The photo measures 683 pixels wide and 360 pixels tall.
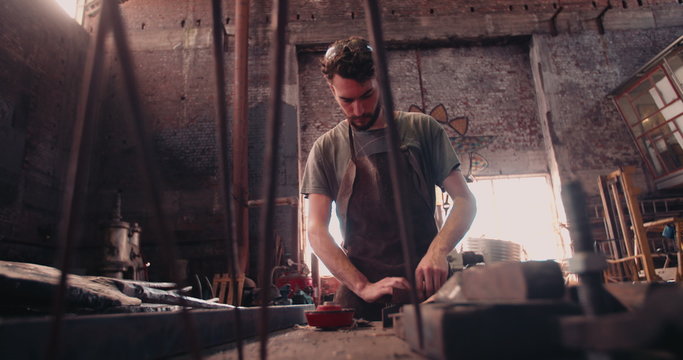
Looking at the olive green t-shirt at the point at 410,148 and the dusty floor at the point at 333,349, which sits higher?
the olive green t-shirt at the point at 410,148

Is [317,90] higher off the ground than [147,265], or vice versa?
[317,90]

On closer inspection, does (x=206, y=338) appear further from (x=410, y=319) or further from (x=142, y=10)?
A: (x=142, y=10)

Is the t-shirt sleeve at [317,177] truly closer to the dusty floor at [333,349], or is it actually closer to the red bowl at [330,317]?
the red bowl at [330,317]

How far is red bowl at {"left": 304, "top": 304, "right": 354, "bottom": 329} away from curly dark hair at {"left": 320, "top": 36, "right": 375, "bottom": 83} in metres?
1.07

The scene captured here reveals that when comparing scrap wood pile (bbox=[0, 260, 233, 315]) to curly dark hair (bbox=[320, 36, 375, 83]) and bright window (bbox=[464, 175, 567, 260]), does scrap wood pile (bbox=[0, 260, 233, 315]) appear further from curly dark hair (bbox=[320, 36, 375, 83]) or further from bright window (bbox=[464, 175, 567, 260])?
bright window (bbox=[464, 175, 567, 260])

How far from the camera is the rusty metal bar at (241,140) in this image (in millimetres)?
6594

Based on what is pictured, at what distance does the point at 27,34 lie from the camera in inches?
247

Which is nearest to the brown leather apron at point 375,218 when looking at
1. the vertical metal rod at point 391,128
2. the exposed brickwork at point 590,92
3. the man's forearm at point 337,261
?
the man's forearm at point 337,261

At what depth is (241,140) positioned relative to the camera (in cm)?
709

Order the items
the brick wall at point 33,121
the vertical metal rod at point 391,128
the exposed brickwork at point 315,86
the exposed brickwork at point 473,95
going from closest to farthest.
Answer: the vertical metal rod at point 391,128
the brick wall at point 33,121
the exposed brickwork at point 315,86
the exposed brickwork at point 473,95

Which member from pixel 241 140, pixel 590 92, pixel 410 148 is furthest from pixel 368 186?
pixel 590 92

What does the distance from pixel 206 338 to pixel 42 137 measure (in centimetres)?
705

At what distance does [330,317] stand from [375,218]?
677 mm

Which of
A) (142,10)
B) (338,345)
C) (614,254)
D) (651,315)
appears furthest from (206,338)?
(142,10)
